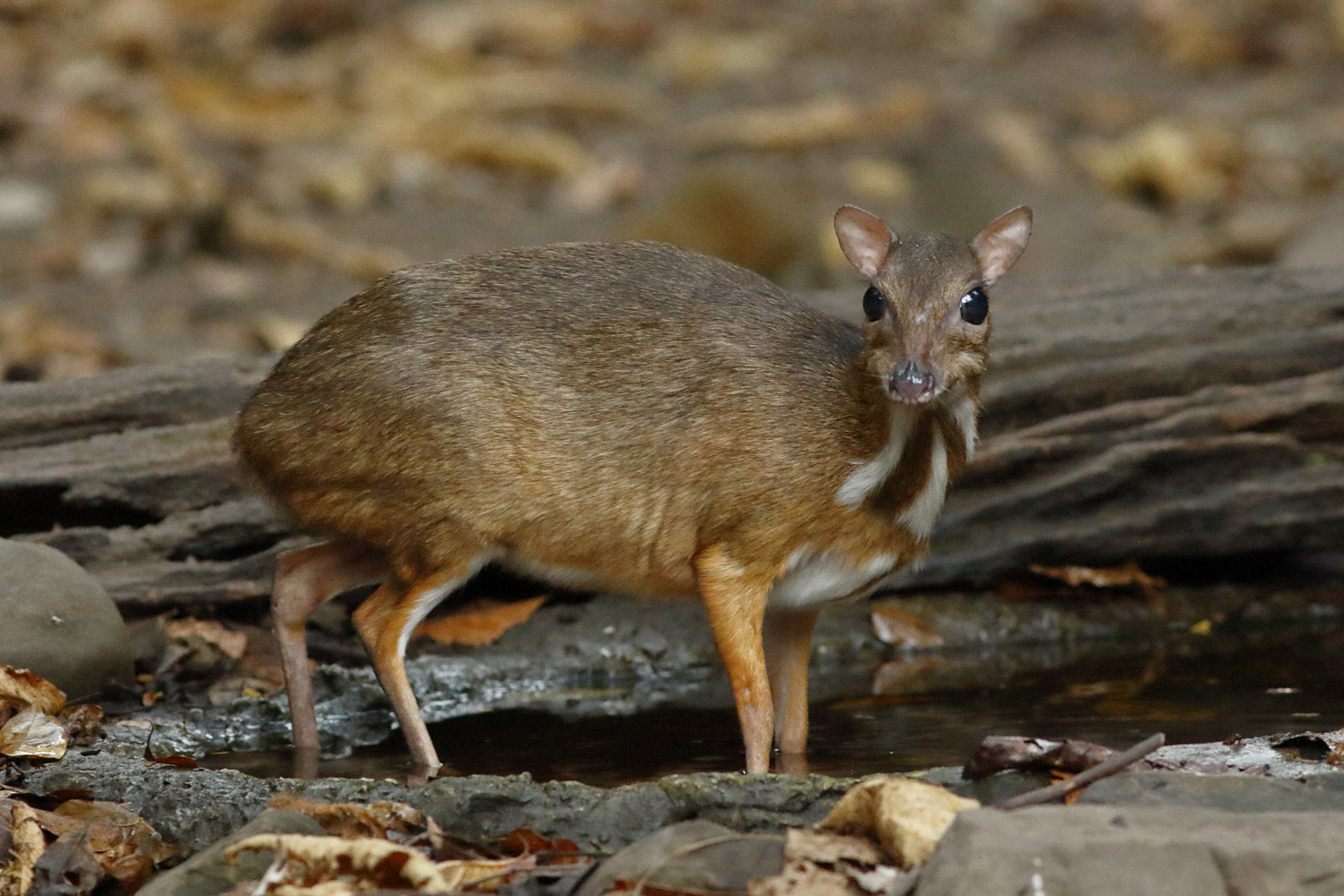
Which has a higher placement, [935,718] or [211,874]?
[211,874]

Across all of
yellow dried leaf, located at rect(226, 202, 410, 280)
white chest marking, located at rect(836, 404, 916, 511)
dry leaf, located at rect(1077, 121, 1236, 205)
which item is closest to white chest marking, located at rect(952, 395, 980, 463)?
white chest marking, located at rect(836, 404, 916, 511)

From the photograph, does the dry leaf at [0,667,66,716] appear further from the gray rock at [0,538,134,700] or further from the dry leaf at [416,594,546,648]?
the dry leaf at [416,594,546,648]

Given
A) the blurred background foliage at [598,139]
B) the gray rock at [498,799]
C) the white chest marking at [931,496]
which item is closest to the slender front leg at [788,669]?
the white chest marking at [931,496]

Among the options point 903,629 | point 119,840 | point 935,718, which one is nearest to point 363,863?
point 119,840

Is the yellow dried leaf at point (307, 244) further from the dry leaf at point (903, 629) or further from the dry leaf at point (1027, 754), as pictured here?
the dry leaf at point (1027, 754)

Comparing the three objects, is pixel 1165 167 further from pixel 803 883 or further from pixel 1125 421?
pixel 803 883
